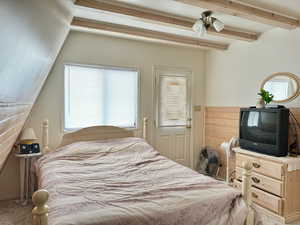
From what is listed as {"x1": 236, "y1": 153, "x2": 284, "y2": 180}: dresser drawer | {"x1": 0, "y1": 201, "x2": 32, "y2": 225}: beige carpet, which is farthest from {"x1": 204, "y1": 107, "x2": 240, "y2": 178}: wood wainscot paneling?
{"x1": 0, "y1": 201, "x2": 32, "y2": 225}: beige carpet

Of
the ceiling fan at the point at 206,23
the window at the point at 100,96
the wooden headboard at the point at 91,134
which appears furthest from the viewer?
the window at the point at 100,96

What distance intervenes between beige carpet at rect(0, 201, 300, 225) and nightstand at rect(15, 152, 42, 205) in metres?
0.12

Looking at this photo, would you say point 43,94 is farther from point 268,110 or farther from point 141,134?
point 268,110

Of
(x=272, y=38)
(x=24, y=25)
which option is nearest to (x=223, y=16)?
(x=272, y=38)

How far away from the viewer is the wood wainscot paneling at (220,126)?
3.77m

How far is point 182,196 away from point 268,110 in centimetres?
183

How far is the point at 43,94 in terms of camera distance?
10.4 feet

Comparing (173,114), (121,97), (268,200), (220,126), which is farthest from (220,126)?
(121,97)

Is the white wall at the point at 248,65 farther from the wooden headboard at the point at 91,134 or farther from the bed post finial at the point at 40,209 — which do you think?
the bed post finial at the point at 40,209

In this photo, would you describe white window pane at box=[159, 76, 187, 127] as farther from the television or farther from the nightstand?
the nightstand

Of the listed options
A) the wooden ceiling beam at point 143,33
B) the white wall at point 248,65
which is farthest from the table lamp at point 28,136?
the white wall at point 248,65

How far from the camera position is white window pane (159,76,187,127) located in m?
4.07

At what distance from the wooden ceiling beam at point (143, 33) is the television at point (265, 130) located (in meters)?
1.41

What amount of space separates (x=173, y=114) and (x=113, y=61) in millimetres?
1527
